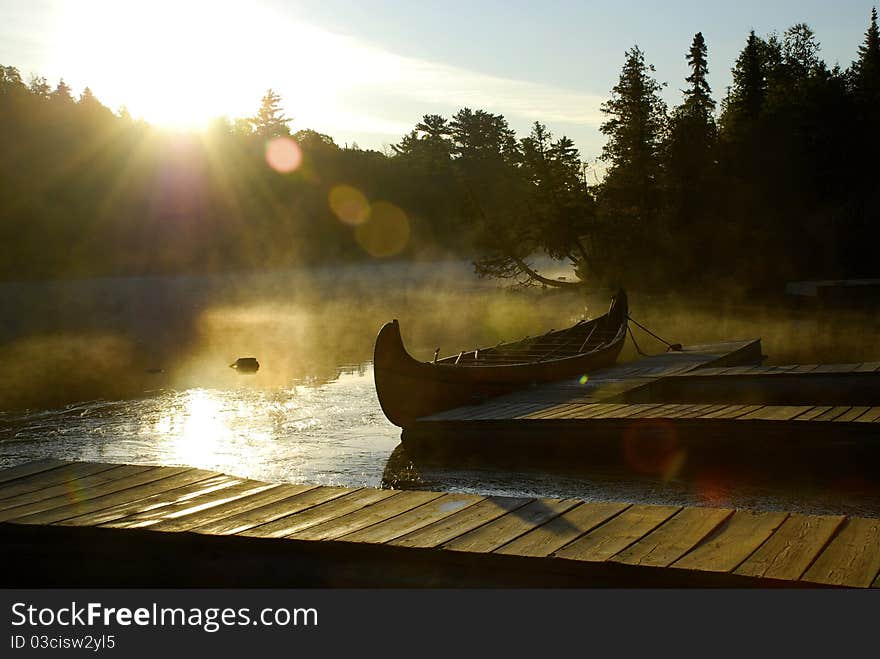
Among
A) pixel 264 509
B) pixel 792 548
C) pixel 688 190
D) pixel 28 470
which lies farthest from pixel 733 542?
pixel 688 190

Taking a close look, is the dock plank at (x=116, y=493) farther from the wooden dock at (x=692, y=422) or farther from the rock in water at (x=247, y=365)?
the rock in water at (x=247, y=365)

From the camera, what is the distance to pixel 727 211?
3819cm

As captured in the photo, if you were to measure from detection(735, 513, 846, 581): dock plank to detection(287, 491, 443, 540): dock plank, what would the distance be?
2218 mm

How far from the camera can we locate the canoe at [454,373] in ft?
36.9

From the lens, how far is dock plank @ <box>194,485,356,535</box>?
226 inches

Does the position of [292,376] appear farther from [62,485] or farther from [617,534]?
[617,534]

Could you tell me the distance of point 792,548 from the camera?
4941 mm

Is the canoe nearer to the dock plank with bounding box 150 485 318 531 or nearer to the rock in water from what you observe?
the dock plank with bounding box 150 485 318 531

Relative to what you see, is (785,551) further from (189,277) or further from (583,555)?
(189,277)

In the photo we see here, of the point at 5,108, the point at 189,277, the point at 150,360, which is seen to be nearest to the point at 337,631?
the point at 150,360

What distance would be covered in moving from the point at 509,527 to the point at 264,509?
1.72 m

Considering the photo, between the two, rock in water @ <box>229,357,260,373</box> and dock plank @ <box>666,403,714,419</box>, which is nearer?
dock plank @ <box>666,403,714,419</box>

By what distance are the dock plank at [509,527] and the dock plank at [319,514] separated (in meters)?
1.01

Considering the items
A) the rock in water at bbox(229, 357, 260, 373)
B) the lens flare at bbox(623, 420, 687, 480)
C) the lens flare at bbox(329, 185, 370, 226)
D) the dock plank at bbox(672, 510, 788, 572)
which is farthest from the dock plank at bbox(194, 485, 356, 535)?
the lens flare at bbox(329, 185, 370, 226)
